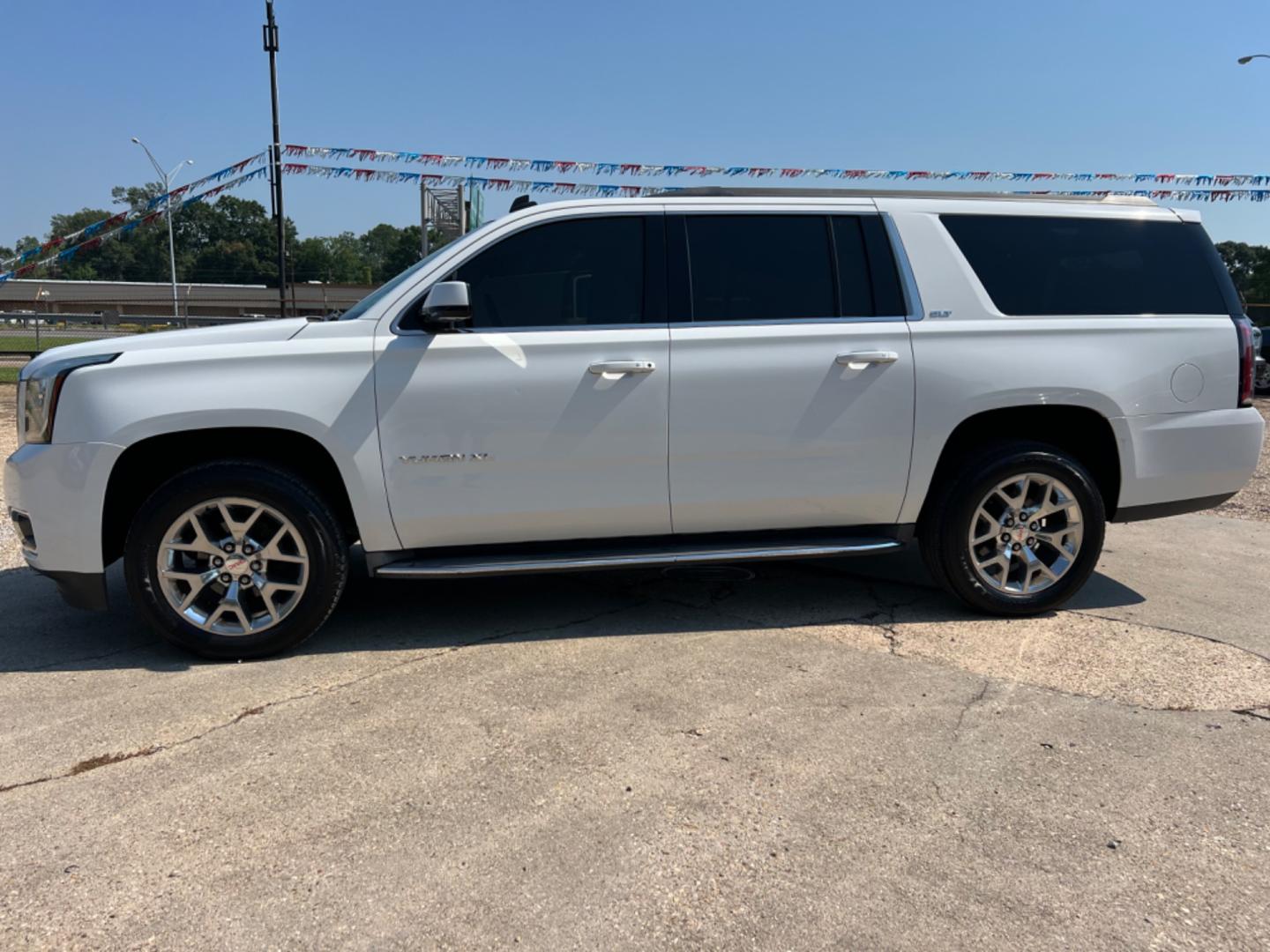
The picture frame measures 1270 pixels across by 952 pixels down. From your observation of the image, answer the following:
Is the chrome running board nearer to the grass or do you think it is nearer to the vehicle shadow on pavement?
the vehicle shadow on pavement

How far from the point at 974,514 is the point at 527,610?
2188 mm

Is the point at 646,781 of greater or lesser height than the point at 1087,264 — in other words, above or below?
below

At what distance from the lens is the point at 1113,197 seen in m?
4.30

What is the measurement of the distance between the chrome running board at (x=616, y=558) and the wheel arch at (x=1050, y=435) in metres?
0.50

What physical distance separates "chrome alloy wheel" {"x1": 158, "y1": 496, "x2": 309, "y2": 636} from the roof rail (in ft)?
7.36

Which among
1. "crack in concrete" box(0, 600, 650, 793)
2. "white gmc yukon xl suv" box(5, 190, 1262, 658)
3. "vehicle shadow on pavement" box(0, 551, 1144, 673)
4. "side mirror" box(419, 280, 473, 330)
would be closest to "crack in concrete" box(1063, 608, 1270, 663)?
"vehicle shadow on pavement" box(0, 551, 1144, 673)

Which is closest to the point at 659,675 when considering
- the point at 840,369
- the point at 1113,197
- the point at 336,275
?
the point at 840,369

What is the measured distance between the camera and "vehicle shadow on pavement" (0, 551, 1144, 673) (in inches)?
153

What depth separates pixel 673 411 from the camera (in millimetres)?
3777

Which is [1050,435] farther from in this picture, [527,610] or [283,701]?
[283,701]

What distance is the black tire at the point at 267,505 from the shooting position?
354 cm

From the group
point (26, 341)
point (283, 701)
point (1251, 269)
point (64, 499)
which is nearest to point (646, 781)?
point (283, 701)

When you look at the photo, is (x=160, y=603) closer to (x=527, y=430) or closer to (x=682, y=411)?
(x=527, y=430)

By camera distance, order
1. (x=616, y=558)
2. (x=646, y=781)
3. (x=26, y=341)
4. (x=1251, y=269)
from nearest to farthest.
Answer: (x=646, y=781)
(x=616, y=558)
(x=26, y=341)
(x=1251, y=269)
